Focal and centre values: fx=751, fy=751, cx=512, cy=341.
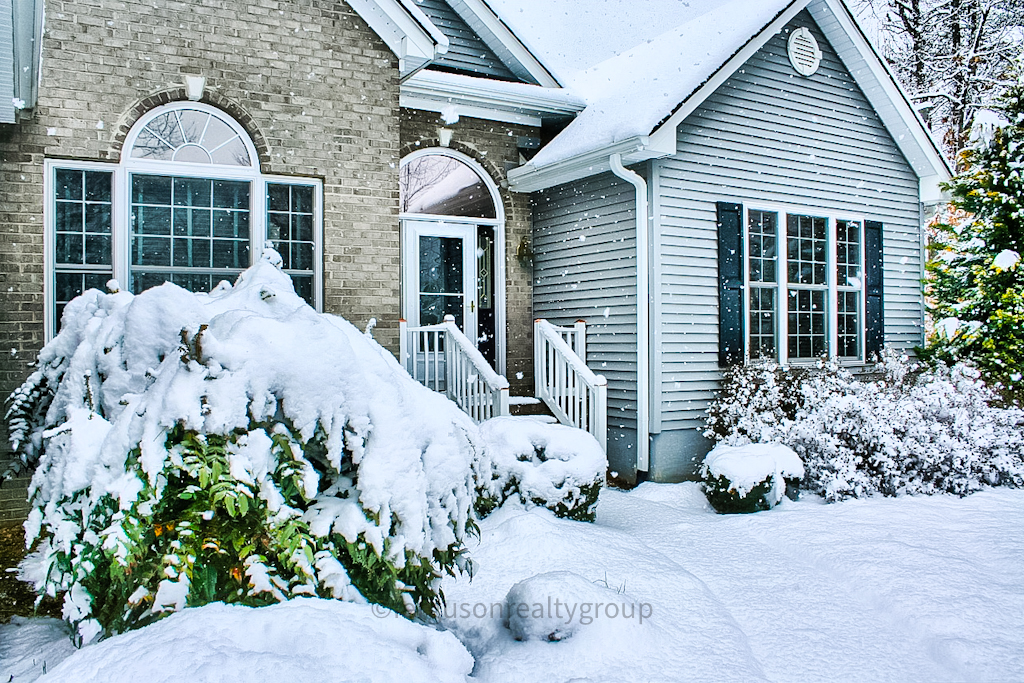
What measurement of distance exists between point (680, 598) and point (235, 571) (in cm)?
296

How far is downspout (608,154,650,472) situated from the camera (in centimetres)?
812

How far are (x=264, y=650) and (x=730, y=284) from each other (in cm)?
724

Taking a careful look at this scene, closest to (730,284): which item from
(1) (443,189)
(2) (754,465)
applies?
(2) (754,465)

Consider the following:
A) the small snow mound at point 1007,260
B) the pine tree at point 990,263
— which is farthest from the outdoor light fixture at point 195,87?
the small snow mound at point 1007,260

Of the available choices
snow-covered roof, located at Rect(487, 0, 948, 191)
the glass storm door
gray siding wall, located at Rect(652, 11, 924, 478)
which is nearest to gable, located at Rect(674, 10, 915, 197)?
gray siding wall, located at Rect(652, 11, 924, 478)

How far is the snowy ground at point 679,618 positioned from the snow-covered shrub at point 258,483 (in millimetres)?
211

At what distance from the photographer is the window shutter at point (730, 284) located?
8.54 metres

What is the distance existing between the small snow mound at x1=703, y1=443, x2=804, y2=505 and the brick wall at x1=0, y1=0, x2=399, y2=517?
3282mm

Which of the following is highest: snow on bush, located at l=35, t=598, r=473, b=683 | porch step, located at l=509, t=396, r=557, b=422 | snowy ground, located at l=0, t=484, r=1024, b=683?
porch step, located at l=509, t=396, r=557, b=422

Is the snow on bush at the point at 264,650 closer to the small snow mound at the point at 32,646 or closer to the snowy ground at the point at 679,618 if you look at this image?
the snowy ground at the point at 679,618

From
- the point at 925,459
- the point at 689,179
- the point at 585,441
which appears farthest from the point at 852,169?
the point at 585,441

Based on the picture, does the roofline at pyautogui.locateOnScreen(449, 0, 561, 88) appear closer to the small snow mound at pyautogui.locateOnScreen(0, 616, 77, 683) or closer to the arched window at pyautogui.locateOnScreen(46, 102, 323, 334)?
the arched window at pyautogui.locateOnScreen(46, 102, 323, 334)

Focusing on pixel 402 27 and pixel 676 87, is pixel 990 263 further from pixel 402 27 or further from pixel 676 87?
pixel 402 27

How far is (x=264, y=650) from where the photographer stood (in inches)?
93.4
